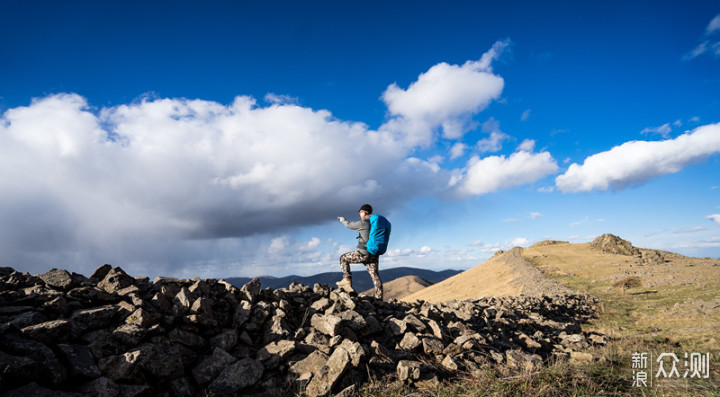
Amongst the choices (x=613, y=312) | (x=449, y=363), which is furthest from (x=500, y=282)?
(x=449, y=363)

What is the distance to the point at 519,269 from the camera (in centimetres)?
2805

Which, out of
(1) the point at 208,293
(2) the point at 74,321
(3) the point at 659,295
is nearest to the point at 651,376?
(1) the point at 208,293

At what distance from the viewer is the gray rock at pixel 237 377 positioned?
4.45 m

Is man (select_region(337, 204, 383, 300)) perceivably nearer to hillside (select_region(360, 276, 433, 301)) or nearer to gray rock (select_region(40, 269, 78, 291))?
gray rock (select_region(40, 269, 78, 291))

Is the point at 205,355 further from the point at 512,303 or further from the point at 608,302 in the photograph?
the point at 608,302

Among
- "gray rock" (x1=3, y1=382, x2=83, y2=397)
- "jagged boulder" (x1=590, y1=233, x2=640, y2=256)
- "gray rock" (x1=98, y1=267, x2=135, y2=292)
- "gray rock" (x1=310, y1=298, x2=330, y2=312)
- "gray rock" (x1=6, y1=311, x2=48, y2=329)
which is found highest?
"jagged boulder" (x1=590, y1=233, x2=640, y2=256)

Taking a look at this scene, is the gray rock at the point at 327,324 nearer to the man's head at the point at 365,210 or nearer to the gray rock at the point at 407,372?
the gray rock at the point at 407,372

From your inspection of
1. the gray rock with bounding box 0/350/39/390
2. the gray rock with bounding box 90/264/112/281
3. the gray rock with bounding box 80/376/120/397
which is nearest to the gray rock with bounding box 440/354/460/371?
the gray rock with bounding box 80/376/120/397

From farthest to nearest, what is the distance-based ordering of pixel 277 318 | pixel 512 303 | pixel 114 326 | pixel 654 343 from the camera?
pixel 512 303 → pixel 654 343 → pixel 277 318 → pixel 114 326

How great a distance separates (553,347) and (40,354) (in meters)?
9.11

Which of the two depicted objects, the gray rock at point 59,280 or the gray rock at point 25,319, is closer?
the gray rock at point 25,319

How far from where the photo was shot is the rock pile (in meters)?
3.95

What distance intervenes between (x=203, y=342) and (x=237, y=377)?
3.50 ft

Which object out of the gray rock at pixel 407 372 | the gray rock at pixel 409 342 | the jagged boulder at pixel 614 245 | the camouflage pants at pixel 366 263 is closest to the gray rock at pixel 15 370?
the gray rock at pixel 407 372
